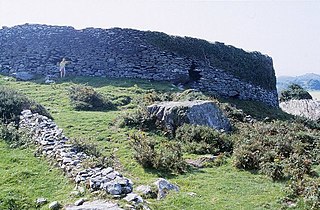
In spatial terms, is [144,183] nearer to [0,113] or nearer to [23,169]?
[23,169]

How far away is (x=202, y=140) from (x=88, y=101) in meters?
8.51

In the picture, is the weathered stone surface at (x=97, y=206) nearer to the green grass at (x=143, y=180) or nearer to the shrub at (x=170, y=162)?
the green grass at (x=143, y=180)

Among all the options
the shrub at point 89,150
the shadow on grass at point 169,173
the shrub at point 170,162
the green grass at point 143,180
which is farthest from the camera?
the shrub at point 170,162

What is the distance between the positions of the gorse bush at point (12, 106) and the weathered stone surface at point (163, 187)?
7.59 meters

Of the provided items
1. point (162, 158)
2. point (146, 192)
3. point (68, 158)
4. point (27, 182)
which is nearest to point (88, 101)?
point (162, 158)

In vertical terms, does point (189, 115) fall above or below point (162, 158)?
above

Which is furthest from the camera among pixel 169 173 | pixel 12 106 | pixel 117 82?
pixel 117 82

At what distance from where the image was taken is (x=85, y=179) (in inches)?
346

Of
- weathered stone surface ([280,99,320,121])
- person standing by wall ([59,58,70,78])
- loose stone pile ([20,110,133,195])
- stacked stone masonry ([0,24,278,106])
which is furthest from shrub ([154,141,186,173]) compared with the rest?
person standing by wall ([59,58,70,78])

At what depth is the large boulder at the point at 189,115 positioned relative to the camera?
15.6 meters

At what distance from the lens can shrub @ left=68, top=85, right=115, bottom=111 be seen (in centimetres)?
1997

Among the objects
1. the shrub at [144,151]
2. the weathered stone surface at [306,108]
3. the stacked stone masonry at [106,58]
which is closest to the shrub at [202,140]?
the shrub at [144,151]

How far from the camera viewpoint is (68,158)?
10.0 m

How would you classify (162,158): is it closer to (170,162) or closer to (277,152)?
(170,162)
